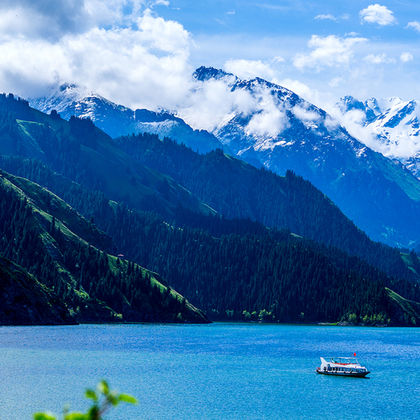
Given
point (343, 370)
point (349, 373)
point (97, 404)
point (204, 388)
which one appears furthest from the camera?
point (343, 370)

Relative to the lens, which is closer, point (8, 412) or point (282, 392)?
point (8, 412)

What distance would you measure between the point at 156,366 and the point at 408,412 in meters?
73.0

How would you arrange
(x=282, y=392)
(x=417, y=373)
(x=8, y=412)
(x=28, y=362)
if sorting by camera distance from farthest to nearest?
(x=417, y=373) → (x=28, y=362) → (x=282, y=392) → (x=8, y=412)

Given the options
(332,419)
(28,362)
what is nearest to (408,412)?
(332,419)

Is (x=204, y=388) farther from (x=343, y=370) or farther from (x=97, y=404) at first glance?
(x=97, y=404)

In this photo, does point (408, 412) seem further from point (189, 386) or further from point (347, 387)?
point (189, 386)

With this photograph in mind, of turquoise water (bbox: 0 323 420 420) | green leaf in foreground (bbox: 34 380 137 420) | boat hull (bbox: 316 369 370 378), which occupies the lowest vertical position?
turquoise water (bbox: 0 323 420 420)

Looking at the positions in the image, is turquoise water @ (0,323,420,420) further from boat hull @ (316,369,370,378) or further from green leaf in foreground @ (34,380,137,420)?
green leaf in foreground @ (34,380,137,420)

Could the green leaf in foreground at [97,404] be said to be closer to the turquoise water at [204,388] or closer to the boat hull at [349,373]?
the turquoise water at [204,388]

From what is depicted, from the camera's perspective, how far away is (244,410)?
5034 inches

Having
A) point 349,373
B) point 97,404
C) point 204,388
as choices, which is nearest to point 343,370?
point 349,373

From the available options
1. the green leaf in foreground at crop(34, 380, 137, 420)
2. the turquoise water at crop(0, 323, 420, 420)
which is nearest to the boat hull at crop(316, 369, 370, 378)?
the turquoise water at crop(0, 323, 420, 420)

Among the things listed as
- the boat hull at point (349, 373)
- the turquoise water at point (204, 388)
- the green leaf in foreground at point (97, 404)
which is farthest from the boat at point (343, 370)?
the green leaf in foreground at point (97, 404)

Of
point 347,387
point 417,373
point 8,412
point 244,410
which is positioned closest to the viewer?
point 8,412
